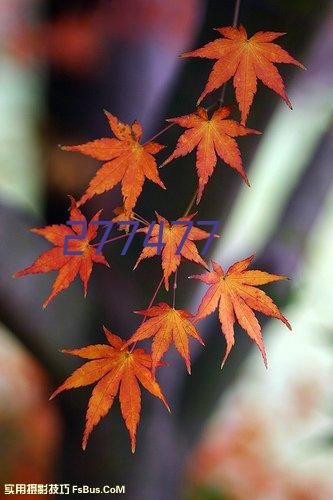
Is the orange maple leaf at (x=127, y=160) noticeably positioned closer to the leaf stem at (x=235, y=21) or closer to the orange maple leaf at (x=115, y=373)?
the leaf stem at (x=235, y=21)

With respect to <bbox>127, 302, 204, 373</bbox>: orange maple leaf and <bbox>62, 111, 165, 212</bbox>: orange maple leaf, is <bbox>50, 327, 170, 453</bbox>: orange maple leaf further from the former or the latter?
<bbox>62, 111, 165, 212</bbox>: orange maple leaf

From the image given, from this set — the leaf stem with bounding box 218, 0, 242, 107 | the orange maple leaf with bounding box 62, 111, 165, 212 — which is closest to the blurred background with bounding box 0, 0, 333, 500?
the leaf stem with bounding box 218, 0, 242, 107

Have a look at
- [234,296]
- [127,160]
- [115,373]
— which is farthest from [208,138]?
[115,373]

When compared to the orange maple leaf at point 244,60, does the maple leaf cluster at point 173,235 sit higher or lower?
lower

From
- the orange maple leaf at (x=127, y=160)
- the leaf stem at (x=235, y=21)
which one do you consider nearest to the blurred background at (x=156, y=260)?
the leaf stem at (x=235, y=21)

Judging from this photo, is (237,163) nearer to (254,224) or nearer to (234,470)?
(254,224)

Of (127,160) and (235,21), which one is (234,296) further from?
(235,21)

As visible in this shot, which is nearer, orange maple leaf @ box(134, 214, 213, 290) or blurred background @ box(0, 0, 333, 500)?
orange maple leaf @ box(134, 214, 213, 290)

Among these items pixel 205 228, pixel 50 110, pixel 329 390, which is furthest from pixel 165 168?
pixel 329 390
